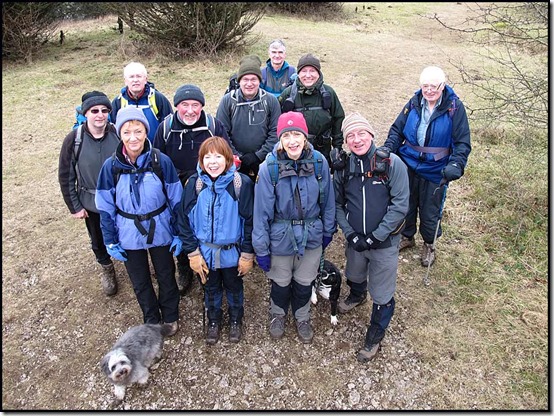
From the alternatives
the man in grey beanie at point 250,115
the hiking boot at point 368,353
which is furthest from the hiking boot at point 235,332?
the man in grey beanie at point 250,115

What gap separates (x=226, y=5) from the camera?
1241 centimetres

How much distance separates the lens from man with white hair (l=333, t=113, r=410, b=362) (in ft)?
11.3

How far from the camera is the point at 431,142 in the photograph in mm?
4383

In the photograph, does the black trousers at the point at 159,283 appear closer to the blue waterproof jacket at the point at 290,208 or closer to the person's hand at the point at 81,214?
the person's hand at the point at 81,214

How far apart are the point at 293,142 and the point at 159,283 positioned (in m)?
1.95

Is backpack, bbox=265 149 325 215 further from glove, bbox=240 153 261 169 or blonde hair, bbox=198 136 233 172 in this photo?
glove, bbox=240 153 261 169

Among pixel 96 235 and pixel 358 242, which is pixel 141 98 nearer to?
pixel 96 235

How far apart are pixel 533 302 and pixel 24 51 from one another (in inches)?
627

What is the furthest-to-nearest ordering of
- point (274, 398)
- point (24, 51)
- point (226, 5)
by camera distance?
point (24, 51) < point (226, 5) < point (274, 398)

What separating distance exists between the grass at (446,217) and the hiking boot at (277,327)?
1302 mm

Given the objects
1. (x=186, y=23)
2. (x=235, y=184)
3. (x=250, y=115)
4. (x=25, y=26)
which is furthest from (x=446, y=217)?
(x=25, y=26)

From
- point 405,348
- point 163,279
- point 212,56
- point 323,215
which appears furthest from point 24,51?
point 405,348

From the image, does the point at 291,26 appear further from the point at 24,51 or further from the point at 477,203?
the point at 477,203

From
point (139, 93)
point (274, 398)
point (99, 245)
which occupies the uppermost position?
point (139, 93)
